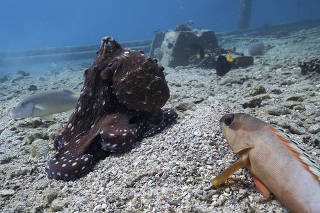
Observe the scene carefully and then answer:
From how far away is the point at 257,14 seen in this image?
176 metres

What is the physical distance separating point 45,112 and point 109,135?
229 cm

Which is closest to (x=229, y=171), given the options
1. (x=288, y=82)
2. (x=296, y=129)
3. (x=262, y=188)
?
(x=262, y=188)

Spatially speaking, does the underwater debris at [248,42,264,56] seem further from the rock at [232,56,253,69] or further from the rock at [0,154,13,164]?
the rock at [0,154,13,164]

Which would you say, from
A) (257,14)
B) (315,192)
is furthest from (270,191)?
(257,14)

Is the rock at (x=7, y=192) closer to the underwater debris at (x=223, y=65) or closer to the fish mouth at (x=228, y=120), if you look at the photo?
the fish mouth at (x=228, y=120)

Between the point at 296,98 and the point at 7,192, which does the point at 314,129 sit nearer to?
the point at 296,98

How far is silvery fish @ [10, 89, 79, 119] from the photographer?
174 inches

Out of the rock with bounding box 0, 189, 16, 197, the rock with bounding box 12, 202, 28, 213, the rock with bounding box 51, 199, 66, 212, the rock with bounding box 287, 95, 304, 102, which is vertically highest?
the rock with bounding box 287, 95, 304, 102

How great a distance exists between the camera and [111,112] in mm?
3322

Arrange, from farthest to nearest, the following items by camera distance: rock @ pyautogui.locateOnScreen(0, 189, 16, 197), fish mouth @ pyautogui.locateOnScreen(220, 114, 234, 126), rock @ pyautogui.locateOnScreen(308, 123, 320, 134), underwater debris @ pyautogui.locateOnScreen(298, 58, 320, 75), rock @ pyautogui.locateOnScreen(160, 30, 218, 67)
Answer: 1. rock @ pyautogui.locateOnScreen(160, 30, 218, 67)
2. underwater debris @ pyautogui.locateOnScreen(298, 58, 320, 75)
3. rock @ pyautogui.locateOnScreen(308, 123, 320, 134)
4. rock @ pyautogui.locateOnScreen(0, 189, 16, 197)
5. fish mouth @ pyautogui.locateOnScreen(220, 114, 234, 126)

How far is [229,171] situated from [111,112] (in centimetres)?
205

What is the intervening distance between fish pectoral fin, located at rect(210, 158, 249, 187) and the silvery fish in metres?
3.48

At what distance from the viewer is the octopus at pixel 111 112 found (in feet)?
9.52

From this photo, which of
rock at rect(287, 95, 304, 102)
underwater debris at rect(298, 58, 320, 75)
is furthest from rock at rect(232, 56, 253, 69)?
rock at rect(287, 95, 304, 102)
